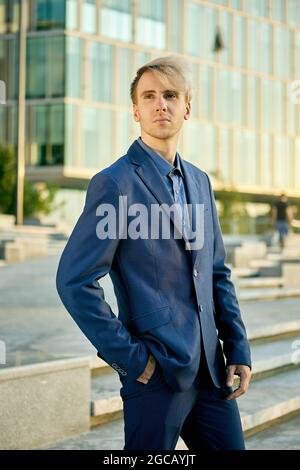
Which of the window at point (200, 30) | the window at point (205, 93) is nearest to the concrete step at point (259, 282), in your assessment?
the window at point (205, 93)

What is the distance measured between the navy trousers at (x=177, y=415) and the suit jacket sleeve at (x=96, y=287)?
10 cm

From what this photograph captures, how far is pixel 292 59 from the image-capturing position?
A: 56.8m

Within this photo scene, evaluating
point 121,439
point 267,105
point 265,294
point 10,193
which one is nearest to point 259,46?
point 267,105

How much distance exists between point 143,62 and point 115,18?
13.2 feet

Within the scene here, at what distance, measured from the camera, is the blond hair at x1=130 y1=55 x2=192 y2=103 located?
2.61 meters

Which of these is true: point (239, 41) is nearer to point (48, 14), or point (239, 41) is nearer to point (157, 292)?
point (48, 14)

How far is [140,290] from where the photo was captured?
2.49 metres

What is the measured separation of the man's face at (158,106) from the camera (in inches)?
103

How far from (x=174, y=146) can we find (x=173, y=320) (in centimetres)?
58

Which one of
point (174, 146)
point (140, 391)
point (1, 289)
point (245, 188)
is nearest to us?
point (140, 391)

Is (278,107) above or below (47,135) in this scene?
above

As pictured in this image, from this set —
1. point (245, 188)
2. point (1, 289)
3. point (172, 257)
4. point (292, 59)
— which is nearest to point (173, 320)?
point (172, 257)

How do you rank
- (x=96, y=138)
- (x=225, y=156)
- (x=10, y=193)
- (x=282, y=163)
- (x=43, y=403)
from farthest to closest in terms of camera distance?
(x=282, y=163) < (x=225, y=156) < (x=96, y=138) < (x=10, y=193) < (x=43, y=403)
